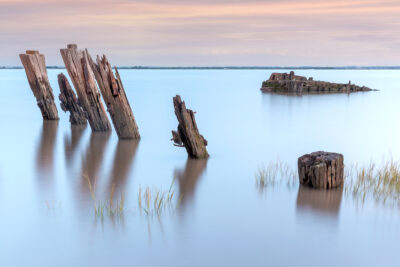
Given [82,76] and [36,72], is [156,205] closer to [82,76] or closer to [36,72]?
[82,76]

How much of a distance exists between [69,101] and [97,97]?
2.29 m

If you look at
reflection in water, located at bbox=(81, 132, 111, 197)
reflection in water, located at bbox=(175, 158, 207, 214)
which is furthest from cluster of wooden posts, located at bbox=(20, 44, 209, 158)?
reflection in water, located at bbox=(81, 132, 111, 197)

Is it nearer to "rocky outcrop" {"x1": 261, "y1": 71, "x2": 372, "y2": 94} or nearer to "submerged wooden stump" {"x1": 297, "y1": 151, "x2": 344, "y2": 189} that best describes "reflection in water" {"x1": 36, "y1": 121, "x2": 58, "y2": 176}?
"submerged wooden stump" {"x1": 297, "y1": 151, "x2": 344, "y2": 189}

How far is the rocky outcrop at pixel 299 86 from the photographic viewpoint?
3766cm

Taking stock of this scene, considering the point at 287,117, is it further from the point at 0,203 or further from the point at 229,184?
the point at 0,203

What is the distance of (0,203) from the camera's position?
24.1 ft

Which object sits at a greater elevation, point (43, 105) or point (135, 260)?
point (43, 105)

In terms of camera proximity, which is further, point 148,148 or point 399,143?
point 399,143

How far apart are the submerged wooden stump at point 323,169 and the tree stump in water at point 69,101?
8422mm

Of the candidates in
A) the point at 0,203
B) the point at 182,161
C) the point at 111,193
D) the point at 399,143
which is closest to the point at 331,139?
the point at 399,143

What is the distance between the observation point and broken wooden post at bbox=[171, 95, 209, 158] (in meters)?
9.68

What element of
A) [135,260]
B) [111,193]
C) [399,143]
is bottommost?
[135,260]

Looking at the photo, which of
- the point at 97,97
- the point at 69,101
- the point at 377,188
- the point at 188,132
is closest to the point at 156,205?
the point at 188,132

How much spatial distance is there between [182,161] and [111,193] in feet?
10.1
